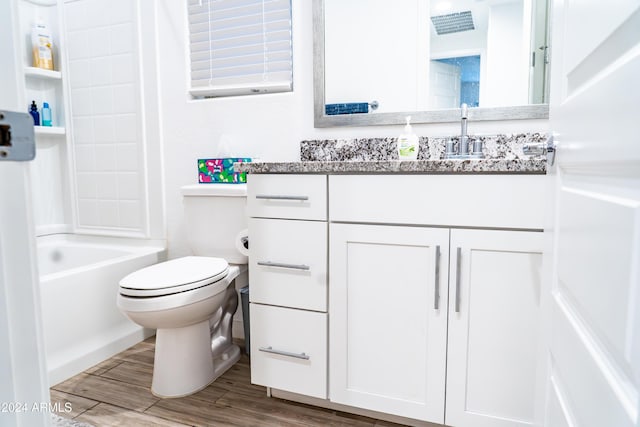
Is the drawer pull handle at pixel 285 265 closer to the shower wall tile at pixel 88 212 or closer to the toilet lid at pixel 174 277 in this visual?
the toilet lid at pixel 174 277

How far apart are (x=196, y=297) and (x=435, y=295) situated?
2.80 ft

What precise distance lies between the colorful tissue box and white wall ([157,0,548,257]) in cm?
9

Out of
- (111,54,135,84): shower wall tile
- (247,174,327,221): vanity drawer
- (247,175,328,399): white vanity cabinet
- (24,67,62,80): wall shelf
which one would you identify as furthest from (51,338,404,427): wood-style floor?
(24,67,62,80): wall shelf

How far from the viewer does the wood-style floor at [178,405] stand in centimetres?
143

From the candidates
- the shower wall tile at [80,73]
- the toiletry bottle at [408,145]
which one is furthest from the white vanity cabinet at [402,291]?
the shower wall tile at [80,73]

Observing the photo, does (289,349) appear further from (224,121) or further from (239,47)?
(239,47)

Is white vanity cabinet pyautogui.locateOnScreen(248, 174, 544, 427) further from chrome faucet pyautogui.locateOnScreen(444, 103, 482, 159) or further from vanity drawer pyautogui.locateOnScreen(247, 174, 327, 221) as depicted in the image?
chrome faucet pyautogui.locateOnScreen(444, 103, 482, 159)

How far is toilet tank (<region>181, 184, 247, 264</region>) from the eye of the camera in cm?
184

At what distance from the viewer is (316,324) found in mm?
1384

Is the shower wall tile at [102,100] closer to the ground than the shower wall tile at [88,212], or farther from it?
farther from it

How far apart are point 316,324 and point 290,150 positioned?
92 centimetres

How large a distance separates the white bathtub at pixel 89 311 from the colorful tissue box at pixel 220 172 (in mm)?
572

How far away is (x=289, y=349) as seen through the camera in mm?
1429

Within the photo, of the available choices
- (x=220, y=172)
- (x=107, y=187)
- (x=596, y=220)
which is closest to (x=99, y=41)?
(x=107, y=187)
